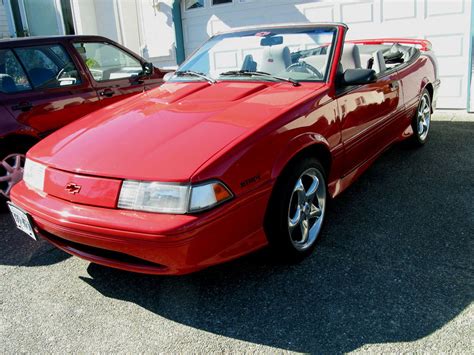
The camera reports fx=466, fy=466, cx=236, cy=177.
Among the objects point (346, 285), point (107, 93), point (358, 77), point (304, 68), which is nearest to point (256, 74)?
point (304, 68)

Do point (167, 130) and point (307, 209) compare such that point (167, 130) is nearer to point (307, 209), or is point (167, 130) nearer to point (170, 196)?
point (170, 196)

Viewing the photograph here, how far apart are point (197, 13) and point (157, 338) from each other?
24.8 feet

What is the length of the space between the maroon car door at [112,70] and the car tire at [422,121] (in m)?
3.09

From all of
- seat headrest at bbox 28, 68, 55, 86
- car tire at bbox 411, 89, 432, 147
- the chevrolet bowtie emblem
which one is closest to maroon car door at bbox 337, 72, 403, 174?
car tire at bbox 411, 89, 432, 147

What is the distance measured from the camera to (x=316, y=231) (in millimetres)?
3279

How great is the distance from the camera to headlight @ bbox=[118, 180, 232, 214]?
92.8 inches

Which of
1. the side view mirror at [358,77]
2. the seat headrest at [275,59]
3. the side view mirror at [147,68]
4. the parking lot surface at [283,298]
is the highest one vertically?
the seat headrest at [275,59]

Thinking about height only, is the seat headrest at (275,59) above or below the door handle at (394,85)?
above

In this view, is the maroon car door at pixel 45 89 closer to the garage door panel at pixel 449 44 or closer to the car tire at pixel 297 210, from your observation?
the car tire at pixel 297 210

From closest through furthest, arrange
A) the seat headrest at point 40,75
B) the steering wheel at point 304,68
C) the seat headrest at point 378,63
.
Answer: the steering wheel at point 304,68
the seat headrest at point 378,63
the seat headrest at point 40,75

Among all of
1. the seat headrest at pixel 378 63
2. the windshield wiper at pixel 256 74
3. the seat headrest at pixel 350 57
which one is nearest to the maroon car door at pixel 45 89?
the windshield wiper at pixel 256 74

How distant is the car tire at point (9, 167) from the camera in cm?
434

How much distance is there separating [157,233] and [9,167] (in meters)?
2.74

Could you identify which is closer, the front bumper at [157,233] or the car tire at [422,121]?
the front bumper at [157,233]
